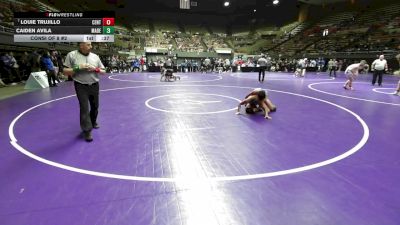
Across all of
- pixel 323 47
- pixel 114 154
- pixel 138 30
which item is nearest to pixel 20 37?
pixel 114 154

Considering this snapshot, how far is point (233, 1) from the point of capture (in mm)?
45625

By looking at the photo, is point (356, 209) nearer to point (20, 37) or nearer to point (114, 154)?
point (114, 154)

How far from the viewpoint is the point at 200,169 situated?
399 cm

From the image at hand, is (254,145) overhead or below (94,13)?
below

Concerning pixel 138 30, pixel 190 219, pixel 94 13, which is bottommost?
pixel 190 219

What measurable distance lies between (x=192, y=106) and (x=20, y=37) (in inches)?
254

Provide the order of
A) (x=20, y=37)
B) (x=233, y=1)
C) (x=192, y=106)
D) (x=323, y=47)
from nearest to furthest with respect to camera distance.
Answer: (x=192, y=106) → (x=20, y=37) → (x=323, y=47) → (x=233, y=1)
